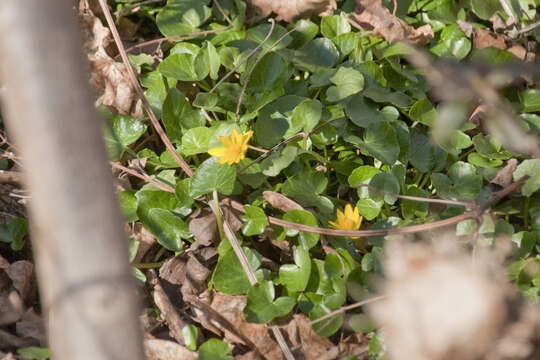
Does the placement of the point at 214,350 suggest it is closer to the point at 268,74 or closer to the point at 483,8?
the point at 268,74

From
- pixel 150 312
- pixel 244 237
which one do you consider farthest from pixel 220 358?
pixel 244 237

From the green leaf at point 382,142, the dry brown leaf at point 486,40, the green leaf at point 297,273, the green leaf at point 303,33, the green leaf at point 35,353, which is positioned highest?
the green leaf at point 303,33

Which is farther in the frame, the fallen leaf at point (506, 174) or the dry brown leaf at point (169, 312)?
the fallen leaf at point (506, 174)

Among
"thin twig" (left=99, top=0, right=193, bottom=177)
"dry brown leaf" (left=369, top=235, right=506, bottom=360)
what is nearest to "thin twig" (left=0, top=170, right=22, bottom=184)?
"thin twig" (left=99, top=0, right=193, bottom=177)

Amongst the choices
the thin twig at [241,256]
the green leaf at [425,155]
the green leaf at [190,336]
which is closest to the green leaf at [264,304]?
the thin twig at [241,256]

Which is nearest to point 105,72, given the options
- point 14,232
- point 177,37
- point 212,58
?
point 177,37

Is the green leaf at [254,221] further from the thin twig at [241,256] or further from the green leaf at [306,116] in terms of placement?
the green leaf at [306,116]

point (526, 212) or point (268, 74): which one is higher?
point (268, 74)
